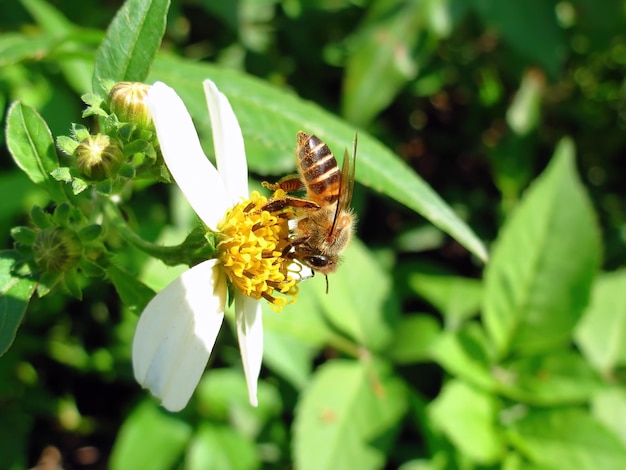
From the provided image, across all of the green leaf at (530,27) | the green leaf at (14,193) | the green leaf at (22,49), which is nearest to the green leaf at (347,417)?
the green leaf at (14,193)

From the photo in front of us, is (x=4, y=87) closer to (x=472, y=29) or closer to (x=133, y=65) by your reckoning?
(x=133, y=65)

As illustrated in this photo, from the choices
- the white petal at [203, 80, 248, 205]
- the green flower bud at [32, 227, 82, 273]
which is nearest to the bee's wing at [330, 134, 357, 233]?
the white petal at [203, 80, 248, 205]

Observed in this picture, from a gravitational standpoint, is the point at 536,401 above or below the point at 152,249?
below

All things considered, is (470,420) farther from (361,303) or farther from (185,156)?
(185,156)

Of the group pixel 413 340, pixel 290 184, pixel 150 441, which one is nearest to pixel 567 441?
pixel 413 340

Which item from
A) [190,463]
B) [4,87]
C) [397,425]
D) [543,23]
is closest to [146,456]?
[190,463]

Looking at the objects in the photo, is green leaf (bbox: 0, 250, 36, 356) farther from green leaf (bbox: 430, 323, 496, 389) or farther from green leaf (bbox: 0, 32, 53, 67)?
green leaf (bbox: 430, 323, 496, 389)
